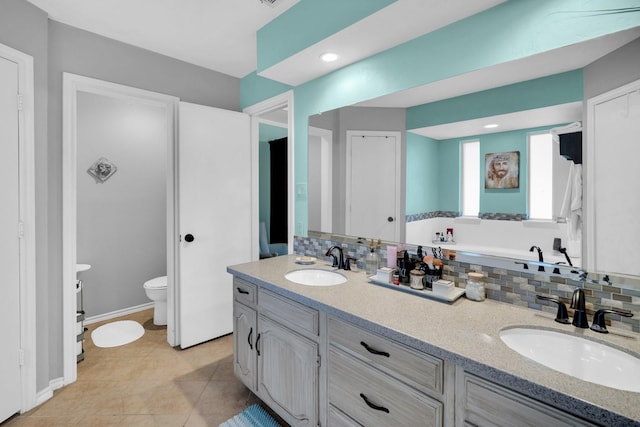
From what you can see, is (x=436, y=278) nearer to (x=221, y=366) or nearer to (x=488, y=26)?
(x=488, y=26)

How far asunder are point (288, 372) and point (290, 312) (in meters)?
0.33

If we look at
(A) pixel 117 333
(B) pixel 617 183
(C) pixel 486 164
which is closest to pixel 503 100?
(C) pixel 486 164

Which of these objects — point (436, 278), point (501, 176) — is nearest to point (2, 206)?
point (436, 278)

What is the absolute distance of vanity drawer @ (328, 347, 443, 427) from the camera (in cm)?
105

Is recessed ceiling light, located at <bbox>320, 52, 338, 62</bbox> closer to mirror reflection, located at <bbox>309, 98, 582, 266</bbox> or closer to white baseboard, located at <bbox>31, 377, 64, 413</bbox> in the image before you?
mirror reflection, located at <bbox>309, 98, 582, 266</bbox>

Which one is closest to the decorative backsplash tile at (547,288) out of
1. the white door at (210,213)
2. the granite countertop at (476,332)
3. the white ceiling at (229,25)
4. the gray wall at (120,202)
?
the granite countertop at (476,332)

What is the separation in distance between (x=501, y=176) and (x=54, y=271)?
283 centimetres

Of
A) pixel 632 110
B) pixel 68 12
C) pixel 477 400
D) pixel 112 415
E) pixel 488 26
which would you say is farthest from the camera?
pixel 68 12

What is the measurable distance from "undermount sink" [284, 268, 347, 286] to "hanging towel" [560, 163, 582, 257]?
3.64 feet

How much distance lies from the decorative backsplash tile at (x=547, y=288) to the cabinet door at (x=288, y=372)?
796 mm

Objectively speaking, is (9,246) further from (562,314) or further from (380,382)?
(562,314)

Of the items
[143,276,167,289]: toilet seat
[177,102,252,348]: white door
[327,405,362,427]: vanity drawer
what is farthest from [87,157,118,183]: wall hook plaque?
[327,405,362,427]: vanity drawer

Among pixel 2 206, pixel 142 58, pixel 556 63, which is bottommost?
pixel 2 206

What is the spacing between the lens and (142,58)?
2518 millimetres
